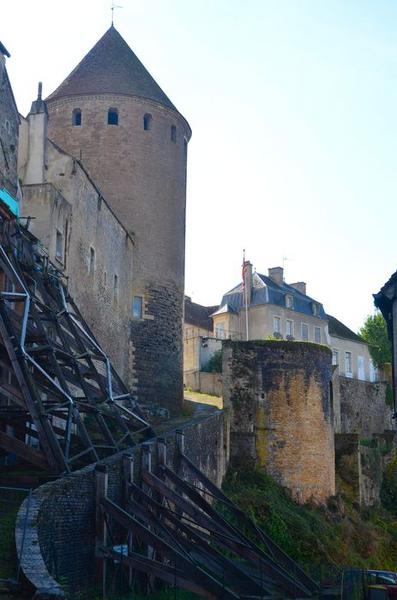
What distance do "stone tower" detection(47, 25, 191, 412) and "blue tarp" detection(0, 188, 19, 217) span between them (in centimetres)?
881

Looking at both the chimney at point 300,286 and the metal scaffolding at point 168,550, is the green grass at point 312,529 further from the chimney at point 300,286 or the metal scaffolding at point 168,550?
the chimney at point 300,286

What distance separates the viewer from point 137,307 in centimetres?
2930

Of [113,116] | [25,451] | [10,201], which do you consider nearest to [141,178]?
[113,116]

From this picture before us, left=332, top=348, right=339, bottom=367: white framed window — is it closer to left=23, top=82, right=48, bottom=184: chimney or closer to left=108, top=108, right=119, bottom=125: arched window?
left=108, top=108, right=119, bottom=125: arched window

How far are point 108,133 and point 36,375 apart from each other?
604 inches

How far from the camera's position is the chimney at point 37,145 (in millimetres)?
23406

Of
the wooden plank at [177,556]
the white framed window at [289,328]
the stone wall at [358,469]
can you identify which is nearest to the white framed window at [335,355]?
the white framed window at [289,328]

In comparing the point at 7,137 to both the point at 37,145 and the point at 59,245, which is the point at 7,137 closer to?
the point at 37,145

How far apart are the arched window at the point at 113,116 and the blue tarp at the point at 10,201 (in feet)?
32.5

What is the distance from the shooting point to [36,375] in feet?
53.4

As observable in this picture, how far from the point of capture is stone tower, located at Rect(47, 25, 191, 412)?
29.4 m

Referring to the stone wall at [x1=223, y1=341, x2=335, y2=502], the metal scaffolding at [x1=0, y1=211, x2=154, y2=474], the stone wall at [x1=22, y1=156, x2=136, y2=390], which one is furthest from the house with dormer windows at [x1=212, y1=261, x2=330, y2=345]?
the metal scaffolding at [x1=0, y1=211, x2=154, y2=474]

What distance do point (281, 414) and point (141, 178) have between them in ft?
30.8

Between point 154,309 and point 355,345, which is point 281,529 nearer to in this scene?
point 154,309
